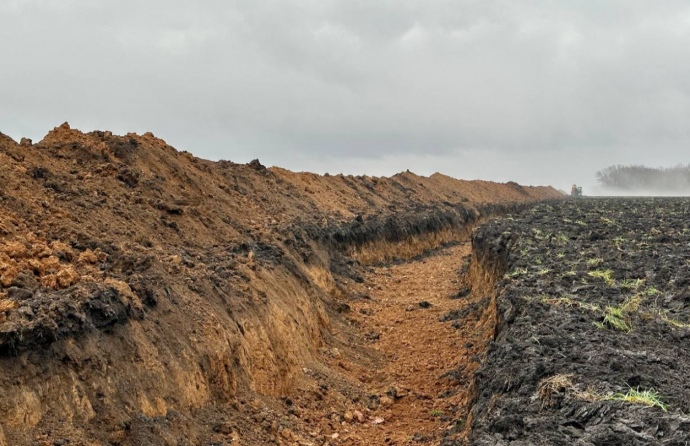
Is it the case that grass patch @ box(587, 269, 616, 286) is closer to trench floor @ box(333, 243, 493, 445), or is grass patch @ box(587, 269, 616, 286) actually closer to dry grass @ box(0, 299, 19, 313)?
trench floor @ box(333, 243, 493, 445)

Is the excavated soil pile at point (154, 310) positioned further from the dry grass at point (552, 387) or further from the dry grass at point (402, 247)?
the dry grass at point (402, 247)

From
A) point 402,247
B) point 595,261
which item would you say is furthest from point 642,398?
point 402,247

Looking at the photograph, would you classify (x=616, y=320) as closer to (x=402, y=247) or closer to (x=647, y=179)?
(x=402, y=247)

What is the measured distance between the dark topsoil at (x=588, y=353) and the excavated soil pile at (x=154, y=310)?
2725 millimetres

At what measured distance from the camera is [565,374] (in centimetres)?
477

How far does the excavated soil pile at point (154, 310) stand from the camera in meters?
4.84

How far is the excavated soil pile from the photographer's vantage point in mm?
4844

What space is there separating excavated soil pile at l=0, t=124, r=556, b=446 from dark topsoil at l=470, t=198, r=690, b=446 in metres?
2.73

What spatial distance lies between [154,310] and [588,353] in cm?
482

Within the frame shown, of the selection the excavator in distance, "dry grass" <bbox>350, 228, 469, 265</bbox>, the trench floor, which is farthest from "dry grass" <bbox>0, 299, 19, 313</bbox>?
the excavator in distance

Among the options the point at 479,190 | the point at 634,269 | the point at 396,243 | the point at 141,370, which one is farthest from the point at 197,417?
the point at 479,190

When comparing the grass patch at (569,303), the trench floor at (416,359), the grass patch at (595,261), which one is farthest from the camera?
the grass patch at (595,261)

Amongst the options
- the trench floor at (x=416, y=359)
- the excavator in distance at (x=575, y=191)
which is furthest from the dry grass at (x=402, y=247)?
the excavator in distance at (x=575, y=191)

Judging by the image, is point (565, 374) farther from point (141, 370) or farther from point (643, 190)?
point (643, 190)
